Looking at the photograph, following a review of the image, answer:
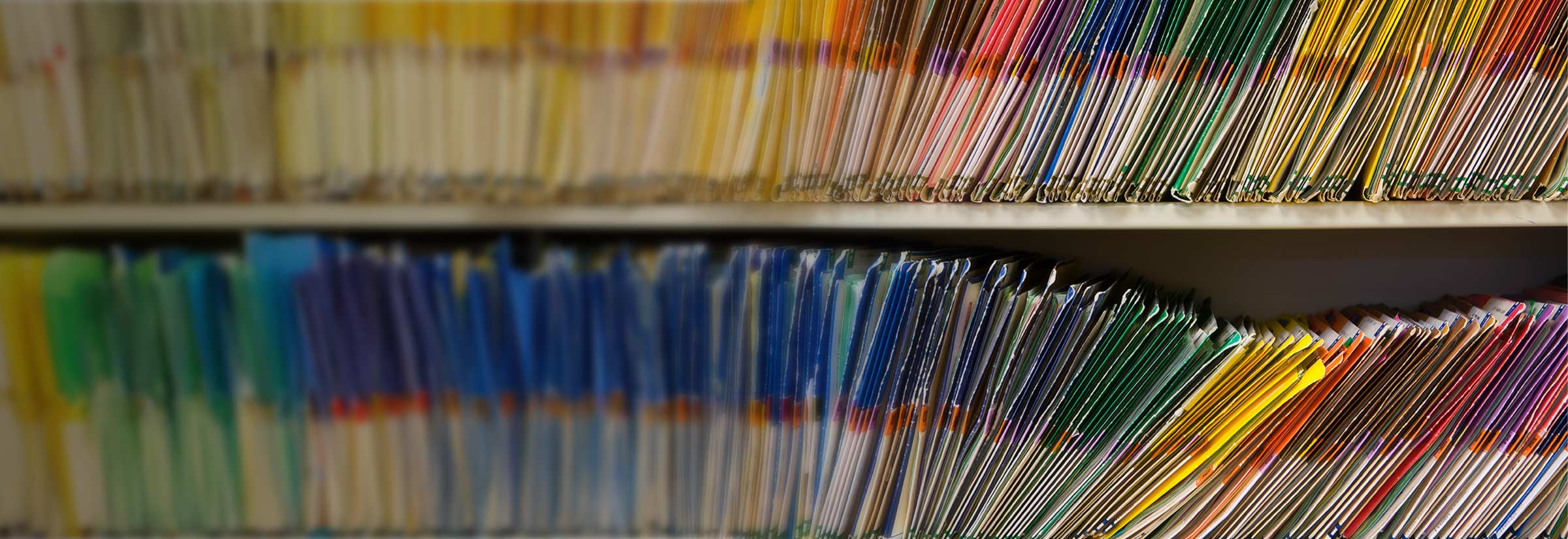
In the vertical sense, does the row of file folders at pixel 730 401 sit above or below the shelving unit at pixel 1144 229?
below

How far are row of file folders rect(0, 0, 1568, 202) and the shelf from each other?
0.01m

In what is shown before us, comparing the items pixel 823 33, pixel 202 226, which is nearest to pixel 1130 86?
pixel 823 33

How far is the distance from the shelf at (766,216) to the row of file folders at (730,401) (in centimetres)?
2

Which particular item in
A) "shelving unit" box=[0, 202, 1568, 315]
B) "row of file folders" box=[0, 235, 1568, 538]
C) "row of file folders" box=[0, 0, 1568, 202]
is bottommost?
"row of file folders" box=[0, 235, 1568, 538]

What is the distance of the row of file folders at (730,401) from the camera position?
671 mm

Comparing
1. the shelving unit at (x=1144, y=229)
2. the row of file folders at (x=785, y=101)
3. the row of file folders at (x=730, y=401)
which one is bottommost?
the row of file folders at (x=730, y=401)

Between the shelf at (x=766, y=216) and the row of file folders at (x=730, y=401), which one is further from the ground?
the shelf at (x=766, y=216)

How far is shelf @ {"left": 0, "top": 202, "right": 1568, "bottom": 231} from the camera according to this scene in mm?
649

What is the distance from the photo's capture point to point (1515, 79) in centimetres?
74

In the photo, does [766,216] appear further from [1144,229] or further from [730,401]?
[1144,229]

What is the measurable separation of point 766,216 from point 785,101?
0.10 meters

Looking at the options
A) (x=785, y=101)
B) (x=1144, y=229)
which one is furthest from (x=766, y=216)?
(x=1144, y=229)

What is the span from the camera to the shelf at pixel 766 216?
65 centimetres

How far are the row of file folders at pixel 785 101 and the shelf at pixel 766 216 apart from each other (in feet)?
0.04
